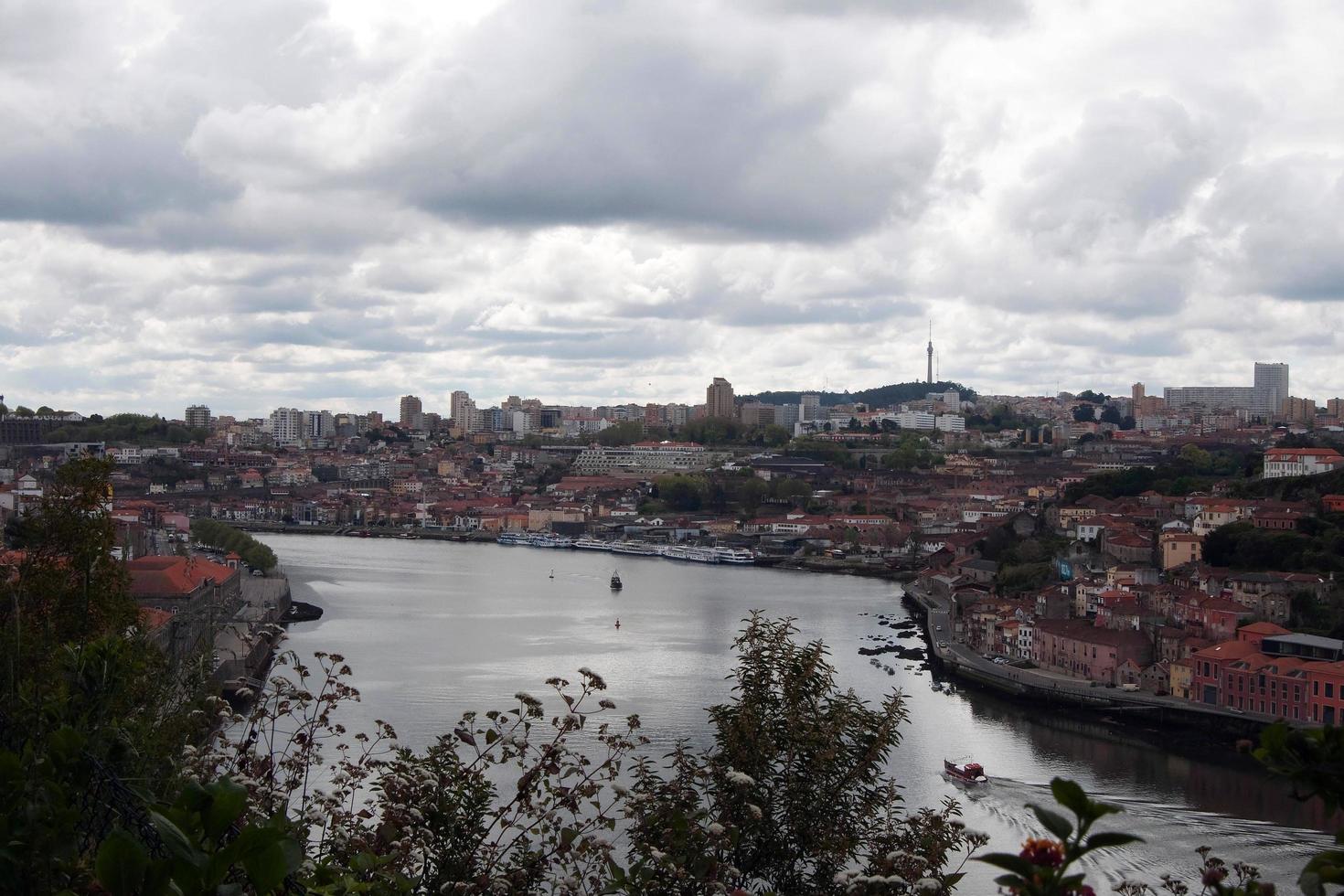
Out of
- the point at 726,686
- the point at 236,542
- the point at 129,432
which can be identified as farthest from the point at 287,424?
the point at 726,686

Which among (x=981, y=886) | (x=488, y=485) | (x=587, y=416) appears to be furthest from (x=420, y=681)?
(x=587, y=416)

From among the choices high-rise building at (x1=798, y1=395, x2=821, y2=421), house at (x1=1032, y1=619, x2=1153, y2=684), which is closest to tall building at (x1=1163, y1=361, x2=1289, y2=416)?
high-rise building at (x1=798, y1=395, x2=821, y2=421)

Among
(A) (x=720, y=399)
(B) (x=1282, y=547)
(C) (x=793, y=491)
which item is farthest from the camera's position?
(A) (x=720, y=399)

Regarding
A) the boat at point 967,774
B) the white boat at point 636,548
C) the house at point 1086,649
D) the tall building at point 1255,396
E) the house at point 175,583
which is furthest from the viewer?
the tall building at point 1255,396

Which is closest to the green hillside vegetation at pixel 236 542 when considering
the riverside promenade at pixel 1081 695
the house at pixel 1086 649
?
the riverside promenade at pixel 1081 695

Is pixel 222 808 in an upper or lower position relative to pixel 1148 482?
lower

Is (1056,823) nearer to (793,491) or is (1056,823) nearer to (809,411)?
(793,491)

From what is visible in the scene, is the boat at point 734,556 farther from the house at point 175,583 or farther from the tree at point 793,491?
the house at point 175,583
